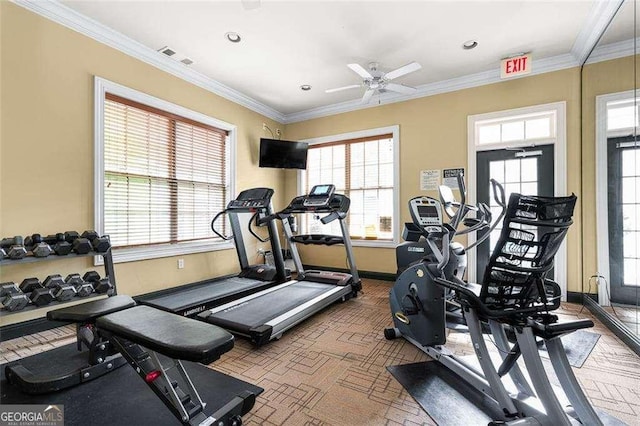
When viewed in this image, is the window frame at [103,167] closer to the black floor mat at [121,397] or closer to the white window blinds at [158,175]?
the white window blinds at [158,175]

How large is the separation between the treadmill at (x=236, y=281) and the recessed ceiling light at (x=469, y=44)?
3.12 meters

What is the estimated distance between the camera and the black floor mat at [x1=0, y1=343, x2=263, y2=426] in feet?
5.41

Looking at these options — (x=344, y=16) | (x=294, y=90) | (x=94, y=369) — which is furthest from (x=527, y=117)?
(x=94, y=369)

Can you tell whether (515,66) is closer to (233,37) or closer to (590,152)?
(590,152)

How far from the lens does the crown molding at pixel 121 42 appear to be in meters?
2.86

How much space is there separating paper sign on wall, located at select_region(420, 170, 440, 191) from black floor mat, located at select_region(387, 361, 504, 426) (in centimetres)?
305

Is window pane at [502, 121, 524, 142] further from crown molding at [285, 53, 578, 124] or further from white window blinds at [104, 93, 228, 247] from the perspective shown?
white window blinds at [104, 93, 228, 247]

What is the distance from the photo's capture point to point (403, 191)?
196 inches

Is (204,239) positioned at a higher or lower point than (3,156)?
lower

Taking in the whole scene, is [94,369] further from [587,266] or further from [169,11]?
[587,266]

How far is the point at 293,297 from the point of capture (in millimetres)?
3529

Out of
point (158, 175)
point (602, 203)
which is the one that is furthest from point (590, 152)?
point (158, 175)

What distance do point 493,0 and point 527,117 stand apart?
1970mm

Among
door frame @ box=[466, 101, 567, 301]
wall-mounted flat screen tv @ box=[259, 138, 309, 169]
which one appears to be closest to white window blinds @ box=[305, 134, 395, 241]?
wall-mounted flat screen tv @ box=[259, 138, 309, 169]
